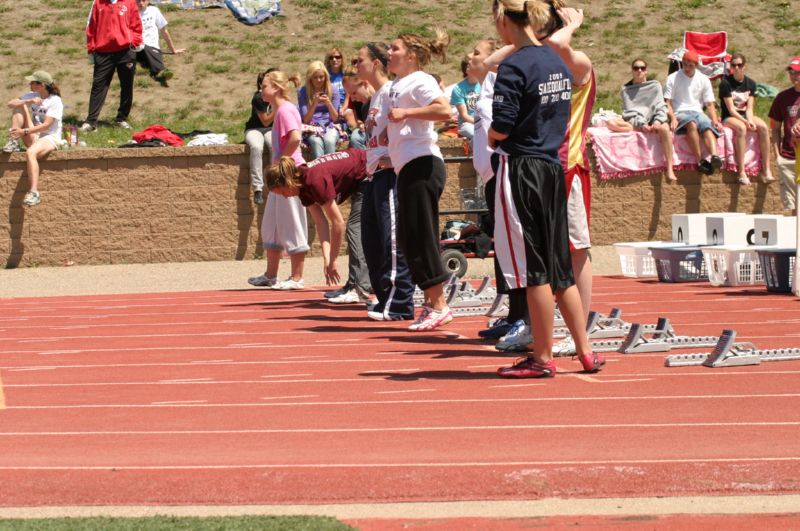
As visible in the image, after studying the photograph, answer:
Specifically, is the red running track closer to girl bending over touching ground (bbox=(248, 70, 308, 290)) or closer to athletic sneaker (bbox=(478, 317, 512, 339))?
athletic sneaker (bbox=(478, 317, 512, 339))

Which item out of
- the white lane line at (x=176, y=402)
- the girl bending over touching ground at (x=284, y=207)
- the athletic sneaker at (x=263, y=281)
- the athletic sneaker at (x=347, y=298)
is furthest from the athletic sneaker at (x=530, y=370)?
the athletic sneaker at (x=263, y=281)

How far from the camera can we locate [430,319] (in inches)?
426

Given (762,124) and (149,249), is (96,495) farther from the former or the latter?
(762,124)

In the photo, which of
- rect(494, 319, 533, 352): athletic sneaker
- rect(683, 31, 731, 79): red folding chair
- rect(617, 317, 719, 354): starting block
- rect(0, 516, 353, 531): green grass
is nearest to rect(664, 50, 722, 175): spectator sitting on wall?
rect(683, 31, 731, 79): red folding chair

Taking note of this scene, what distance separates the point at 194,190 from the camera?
1928 centimetres

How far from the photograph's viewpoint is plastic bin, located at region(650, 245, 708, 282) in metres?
15.2

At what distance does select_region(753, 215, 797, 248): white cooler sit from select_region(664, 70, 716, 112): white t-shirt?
5.72 meters

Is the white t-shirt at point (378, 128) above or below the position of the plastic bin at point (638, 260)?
above

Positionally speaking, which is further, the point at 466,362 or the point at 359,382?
the point at 466,362

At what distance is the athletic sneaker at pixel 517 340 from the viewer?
30.7 ft

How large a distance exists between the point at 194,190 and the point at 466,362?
35.0 feet

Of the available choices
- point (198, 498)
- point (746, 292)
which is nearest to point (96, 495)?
point (198, 498)

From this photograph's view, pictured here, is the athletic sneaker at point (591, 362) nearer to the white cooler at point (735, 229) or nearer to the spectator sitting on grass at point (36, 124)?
the white cooler at point (735, 229)

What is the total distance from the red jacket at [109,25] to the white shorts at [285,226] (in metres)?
8.39
